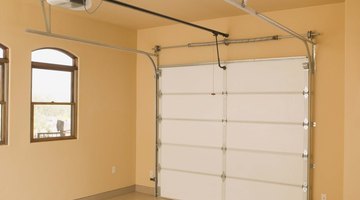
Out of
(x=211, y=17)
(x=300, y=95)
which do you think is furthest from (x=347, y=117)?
(x=211, y=17)

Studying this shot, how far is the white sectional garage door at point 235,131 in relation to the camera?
5402 millimetres

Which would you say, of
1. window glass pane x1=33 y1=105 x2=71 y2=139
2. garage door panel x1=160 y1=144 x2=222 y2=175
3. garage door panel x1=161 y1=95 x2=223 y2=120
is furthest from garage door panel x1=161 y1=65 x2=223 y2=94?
window glass pane x1=33 y1=105 x2=71 y2=139

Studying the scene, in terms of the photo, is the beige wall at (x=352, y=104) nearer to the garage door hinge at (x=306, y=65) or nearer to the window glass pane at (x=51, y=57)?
the garage door hinge at (x=306, y=65)

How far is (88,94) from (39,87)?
0.88 m

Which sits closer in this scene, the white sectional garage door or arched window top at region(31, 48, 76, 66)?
the white sectional garage door

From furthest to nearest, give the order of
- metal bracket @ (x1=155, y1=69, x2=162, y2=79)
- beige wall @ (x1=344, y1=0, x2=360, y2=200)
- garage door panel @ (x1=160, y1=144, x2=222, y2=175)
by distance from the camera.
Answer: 1. metal bracket @ (x1=155, y1=69, x2=162, y2=79)
2. garage door panel @ (x1=160, y1=144, x2=222, y2=175)
3. beige wall @ (x1=344, y1=0, x2=360, y2=200)

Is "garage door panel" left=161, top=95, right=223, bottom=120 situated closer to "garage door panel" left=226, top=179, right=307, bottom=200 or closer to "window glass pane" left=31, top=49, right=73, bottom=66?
"garage door panel" left=226, top=179, right=307, bottom=200

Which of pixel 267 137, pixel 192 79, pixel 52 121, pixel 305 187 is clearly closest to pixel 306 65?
pixel 267 137

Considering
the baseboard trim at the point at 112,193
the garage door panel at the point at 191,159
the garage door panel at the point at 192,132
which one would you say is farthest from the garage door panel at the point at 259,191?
the baseboard trim at the point at 112,193

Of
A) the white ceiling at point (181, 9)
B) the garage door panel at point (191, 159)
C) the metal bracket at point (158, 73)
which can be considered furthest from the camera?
the metal bracket at point (158, 73)

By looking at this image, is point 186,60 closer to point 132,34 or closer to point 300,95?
point 132,34

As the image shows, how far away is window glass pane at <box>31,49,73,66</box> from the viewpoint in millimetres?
5543

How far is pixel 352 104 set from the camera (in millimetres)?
4434

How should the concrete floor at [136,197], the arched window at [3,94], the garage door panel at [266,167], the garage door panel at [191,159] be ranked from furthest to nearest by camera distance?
the concrete floor at [136,197] → the garage door panel at [191,159] → the garage door panel at [266,167] → the arched window at [3,94]
